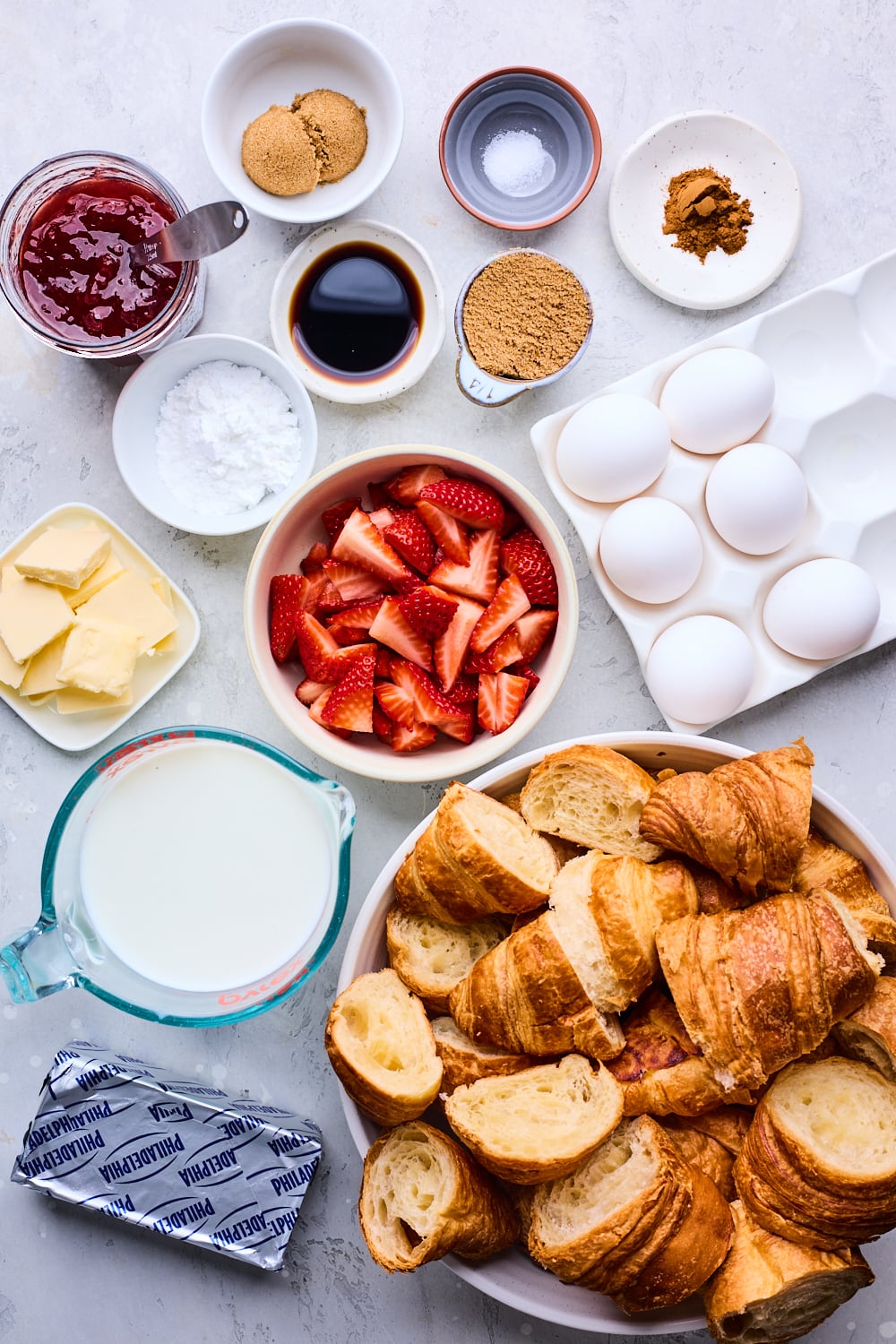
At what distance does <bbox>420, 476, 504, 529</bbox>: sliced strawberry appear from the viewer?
4.77 ft

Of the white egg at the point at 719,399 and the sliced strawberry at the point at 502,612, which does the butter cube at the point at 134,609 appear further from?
the white egg at the point at 719,399

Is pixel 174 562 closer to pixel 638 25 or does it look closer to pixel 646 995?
pixel 646 995

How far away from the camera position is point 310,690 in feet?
4.91

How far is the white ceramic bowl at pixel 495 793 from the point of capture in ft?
4.28

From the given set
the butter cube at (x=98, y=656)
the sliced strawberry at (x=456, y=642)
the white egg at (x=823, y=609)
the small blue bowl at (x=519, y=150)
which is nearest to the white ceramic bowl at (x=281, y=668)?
the sliced strawberry at (x=456, y=642)

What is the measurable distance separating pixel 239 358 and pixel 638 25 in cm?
88

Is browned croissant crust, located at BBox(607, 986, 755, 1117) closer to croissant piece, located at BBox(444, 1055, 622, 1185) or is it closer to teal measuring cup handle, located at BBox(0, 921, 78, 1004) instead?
croissant piece, located at BBox(444, 1055, 622, 1185)

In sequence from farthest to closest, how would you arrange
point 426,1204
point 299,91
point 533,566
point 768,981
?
point 299,91 → point 533,566 → point 426,1204 → point 768,981

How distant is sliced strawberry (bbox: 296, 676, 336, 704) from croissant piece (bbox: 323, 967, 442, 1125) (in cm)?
42

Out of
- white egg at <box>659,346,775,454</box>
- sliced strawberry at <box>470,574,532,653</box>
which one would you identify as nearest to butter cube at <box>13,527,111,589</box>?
sliced strawberry at <box>470,574,532,653</box>

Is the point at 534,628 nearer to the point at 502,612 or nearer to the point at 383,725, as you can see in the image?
the point at 502,612

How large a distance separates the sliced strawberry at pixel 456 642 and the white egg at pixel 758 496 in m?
0.41

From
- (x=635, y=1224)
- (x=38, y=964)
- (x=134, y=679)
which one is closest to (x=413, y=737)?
(x=134, y=679)

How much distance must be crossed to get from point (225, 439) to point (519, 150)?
70cm
